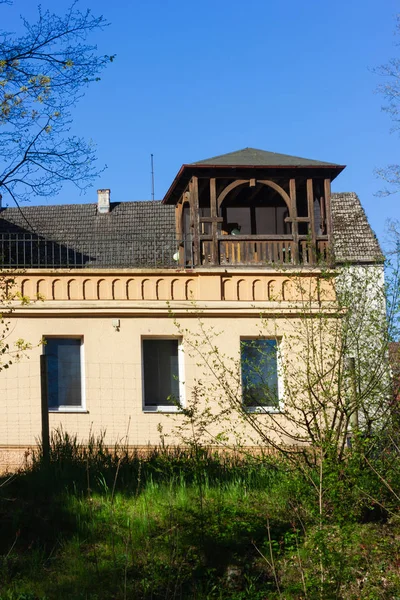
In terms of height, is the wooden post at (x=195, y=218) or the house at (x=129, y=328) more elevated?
the wooden post at (x=195, y=218)

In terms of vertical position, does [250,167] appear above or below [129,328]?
above

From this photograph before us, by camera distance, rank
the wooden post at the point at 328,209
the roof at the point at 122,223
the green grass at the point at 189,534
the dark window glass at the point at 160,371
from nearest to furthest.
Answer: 1. the green grass at the point at 189,534
2. the dark window glass at the point at 160,371
3. the wooden post at the point at 328,209
4. the roof at the point at 122,223

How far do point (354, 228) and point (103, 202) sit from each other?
8.27 metres

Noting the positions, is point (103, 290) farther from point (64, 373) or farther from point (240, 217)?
point (240, 217)

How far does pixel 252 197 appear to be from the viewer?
23984mm

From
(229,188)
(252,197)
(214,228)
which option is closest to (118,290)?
(214,228)

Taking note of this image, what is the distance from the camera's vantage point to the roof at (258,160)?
21781 mm

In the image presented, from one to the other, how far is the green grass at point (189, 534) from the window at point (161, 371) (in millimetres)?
5693

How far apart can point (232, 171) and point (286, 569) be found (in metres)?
13.1

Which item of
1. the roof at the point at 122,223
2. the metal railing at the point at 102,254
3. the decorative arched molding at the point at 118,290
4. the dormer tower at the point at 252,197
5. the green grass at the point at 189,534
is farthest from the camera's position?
the roof at the point at 122,223

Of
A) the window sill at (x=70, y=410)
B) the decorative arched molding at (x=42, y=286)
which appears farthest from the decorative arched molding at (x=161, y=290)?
the window sill at (x=70, y=410)

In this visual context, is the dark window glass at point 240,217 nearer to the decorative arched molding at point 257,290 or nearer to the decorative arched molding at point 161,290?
the decorative arched molding at point 257,290

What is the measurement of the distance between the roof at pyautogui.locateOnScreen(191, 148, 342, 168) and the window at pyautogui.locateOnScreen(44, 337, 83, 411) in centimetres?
549

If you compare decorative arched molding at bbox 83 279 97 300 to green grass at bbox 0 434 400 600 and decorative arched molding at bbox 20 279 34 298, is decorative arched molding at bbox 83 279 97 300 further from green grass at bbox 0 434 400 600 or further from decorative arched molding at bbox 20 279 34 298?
green grass at bbox 0 434 400 600
